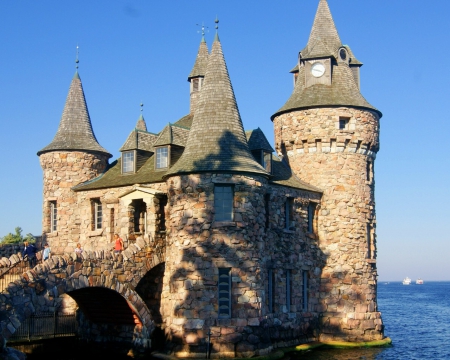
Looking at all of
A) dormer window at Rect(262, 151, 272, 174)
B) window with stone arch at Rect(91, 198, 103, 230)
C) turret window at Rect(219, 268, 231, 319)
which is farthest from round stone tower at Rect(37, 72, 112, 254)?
turret window at Rect(219, 268, 231, 319)

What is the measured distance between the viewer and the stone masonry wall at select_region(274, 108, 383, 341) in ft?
112

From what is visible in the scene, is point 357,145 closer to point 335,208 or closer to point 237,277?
point 335,208

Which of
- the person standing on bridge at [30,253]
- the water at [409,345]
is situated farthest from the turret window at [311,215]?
the person standing on bridge at [30,253]

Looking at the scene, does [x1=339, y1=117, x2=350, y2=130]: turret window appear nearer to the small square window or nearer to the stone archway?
the small square window

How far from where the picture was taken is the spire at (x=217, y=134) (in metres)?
28.1

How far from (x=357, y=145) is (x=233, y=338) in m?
12.7

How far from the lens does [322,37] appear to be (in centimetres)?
3762

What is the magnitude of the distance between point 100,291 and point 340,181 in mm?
13078

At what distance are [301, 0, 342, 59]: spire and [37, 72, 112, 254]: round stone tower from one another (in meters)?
12.2

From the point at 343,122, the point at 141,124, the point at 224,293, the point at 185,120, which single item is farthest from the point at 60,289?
the point at 141,124

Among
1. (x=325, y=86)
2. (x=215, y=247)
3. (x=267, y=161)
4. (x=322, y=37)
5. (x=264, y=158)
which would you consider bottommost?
(x=215, y=247)

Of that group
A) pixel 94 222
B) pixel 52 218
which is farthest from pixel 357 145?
pixel 52 218

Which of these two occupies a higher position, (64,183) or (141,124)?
(141,124)

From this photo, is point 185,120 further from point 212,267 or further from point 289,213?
point 212,267
